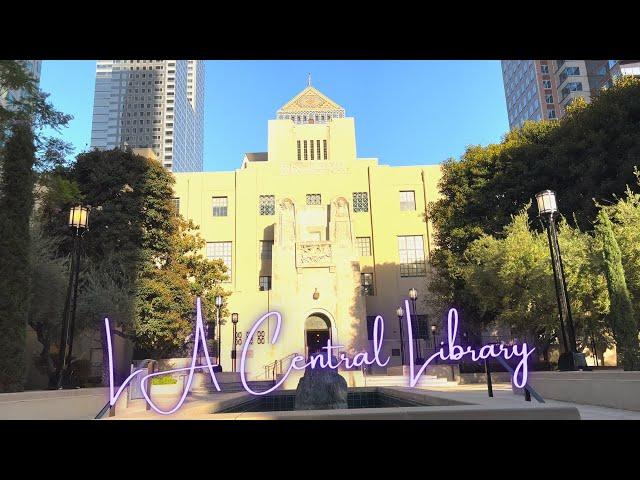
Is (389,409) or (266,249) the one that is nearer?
(389,409)

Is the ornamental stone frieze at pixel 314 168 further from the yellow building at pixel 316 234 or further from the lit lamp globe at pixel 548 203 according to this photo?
the lit lamp globe at pixel 548 203

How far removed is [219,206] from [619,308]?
31765mm

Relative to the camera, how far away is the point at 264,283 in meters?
39.3

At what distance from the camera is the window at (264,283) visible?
128ft

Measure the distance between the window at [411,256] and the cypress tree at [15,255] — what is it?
28462 millimetres

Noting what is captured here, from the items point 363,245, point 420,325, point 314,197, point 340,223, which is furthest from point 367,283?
point 314,197

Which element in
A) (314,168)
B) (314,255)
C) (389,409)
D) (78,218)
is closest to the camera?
(389,409)

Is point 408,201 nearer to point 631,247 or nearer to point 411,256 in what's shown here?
point 411,256

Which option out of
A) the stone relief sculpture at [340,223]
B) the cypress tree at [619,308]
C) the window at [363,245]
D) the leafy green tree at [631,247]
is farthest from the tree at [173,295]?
the leafy green tree at [631,247]

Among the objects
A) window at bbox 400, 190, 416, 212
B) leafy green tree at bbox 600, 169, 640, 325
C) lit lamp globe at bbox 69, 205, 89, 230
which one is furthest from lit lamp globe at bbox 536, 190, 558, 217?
window at bbox 400, 190, 416, 212

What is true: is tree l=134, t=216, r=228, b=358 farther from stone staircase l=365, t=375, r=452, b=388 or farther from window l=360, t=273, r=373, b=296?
window l=360, t=273, r=373, b=296

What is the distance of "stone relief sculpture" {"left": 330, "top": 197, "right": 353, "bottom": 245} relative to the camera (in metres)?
36.0
